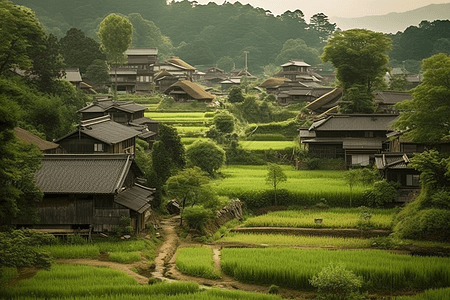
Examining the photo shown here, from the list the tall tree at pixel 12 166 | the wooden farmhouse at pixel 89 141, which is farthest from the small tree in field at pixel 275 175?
the tall tree at pixel 12 166

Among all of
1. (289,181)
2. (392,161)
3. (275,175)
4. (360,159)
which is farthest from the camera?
(360,159)

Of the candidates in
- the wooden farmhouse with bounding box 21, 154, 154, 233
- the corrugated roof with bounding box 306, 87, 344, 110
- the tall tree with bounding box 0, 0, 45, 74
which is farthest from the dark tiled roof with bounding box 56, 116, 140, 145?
the corrugated roof with bounding box 306, 87, 344, 110

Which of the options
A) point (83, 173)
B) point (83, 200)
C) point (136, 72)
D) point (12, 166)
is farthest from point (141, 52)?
point (12, 166)

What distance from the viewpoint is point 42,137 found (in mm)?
36844

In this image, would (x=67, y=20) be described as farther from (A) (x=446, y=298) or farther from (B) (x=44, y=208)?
(A) (x=446, y=298)

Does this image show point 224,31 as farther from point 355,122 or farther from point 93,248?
point 93,248

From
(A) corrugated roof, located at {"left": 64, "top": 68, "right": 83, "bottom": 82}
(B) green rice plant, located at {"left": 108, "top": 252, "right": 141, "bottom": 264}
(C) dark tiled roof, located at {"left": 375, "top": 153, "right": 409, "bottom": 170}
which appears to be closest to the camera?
(B) green rice plant, located at {"left": 108, "top": 252, "right": 141, "bottom": 264}

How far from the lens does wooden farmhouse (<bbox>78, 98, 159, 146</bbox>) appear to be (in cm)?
4638

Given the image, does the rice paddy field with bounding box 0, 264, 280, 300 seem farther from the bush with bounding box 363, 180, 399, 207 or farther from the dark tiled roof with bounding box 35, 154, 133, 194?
the bush with bounding box 363, 180, 399, 207

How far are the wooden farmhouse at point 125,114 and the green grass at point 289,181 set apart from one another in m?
7.26

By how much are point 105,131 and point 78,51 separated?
38.2m

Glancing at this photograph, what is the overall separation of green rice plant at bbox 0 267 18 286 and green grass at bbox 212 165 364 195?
17022 millimetres

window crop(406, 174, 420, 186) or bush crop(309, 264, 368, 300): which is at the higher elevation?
window crop(406, 174, 420, 186)

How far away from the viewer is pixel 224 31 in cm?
14275
